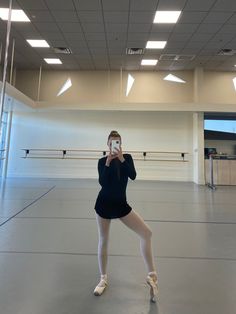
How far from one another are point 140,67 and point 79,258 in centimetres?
916

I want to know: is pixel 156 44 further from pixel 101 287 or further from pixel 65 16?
pixel 101 287

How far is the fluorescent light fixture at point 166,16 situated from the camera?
20.2 ft

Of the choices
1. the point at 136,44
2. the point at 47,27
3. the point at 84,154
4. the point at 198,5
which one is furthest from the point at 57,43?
the point at 84,154

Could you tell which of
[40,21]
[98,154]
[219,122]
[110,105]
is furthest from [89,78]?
[219,122]

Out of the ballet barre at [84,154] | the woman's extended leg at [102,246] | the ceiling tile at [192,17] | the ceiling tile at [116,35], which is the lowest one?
the woman's extended leg at [102,246]

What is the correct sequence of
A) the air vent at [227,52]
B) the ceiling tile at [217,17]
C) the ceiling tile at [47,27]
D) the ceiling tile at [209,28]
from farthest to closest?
the air vent at [227,52] → the ceiling tile at [47,27] → the ceiling tile at [209,28] → the ceiling tile at [217,17]

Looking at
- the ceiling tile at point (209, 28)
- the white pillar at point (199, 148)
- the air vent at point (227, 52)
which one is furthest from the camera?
the white pillar at point (199, 148)

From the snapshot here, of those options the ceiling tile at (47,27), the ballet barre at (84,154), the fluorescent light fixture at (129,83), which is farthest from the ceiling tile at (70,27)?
the ballet barre at (84,154)

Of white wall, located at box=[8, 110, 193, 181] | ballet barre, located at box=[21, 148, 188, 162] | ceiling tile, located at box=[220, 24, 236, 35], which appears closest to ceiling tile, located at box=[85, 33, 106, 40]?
ceiling tile, located at box=[220, 24, 236, 35]

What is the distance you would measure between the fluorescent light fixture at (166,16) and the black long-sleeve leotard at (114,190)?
5.79 m

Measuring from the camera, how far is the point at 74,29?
278 inches

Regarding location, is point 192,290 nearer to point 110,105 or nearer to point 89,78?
point 110,105

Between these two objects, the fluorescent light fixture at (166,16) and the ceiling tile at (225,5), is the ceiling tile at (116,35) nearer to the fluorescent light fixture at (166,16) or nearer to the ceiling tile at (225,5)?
the fluorescent light fixture at (166,16)

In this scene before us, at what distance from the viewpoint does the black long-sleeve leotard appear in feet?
6.34
